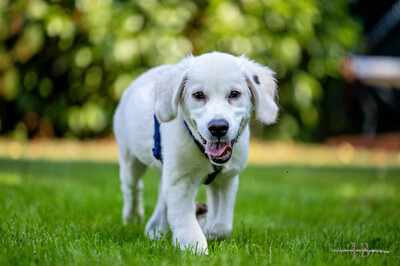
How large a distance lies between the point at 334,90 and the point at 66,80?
19.5ft

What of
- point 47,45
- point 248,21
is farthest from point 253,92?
point 47,45

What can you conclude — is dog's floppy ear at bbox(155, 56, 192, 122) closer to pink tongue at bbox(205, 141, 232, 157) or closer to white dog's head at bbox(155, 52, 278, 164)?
white dog's head at bbox(155, 52, 278, 164)

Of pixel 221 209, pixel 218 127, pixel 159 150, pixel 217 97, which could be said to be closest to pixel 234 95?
pixel 217 97

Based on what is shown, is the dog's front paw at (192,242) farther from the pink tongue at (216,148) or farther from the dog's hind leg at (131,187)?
the dog's hind leg at (131,187)

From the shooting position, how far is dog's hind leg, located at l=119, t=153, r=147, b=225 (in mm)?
4004

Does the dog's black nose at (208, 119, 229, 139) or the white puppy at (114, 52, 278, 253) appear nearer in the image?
the dog's black nose at (208, 119, 229, 139)

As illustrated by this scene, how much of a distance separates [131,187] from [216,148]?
138 cm

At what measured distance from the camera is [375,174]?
24.2ft

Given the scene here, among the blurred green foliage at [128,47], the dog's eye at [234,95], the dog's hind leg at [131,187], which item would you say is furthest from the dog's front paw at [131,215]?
the blurred green foliage at [128,47]

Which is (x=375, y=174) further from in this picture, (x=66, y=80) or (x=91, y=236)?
(x=66, y=80)

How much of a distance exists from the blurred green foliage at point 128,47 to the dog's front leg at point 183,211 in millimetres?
6239

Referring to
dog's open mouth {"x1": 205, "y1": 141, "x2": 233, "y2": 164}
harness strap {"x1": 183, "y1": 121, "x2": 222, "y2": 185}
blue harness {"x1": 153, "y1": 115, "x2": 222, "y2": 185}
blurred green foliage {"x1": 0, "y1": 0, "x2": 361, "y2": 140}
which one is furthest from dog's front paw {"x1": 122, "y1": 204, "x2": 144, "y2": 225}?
blurred green foliage {"x1": 0, "y1": 0, "x2": 361, "y2": 140}

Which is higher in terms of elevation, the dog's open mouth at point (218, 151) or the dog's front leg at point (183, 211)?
the dog's open mouth at point (218, 151)

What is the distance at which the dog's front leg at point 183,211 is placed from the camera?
2902mm
